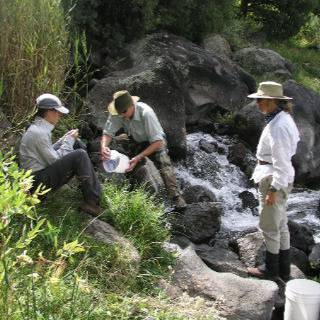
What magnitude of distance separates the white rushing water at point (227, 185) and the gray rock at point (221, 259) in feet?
4.74

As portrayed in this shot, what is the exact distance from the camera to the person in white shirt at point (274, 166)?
533 cm

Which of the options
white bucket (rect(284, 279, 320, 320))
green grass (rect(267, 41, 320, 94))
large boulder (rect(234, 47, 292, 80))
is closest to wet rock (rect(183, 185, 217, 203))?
white bucket (rect(284, 279, 320, 320))

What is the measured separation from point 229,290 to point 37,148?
2.38m

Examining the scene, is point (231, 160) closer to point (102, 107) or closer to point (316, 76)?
point (102, 107)

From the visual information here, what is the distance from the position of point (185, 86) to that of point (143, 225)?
5556mm

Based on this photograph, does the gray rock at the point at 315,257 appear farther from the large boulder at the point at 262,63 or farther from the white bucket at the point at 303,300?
the large boulder at the point at 262,63

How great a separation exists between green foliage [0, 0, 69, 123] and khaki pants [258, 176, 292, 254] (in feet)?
10.1

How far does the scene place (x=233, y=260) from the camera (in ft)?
21.7

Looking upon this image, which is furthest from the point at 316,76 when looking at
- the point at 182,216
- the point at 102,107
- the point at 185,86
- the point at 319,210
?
the point at 182,216

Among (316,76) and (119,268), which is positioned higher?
(119,268)

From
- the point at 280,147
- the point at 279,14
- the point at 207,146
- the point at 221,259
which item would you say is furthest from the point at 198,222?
the point at 279,14

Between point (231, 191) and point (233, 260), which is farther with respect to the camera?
point (231, 191)

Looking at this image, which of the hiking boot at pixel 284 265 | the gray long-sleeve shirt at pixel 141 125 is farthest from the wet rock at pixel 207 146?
the hiking boot at pixel 284 265

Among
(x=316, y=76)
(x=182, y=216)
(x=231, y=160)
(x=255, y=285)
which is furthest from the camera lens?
(x=316, y=76)
